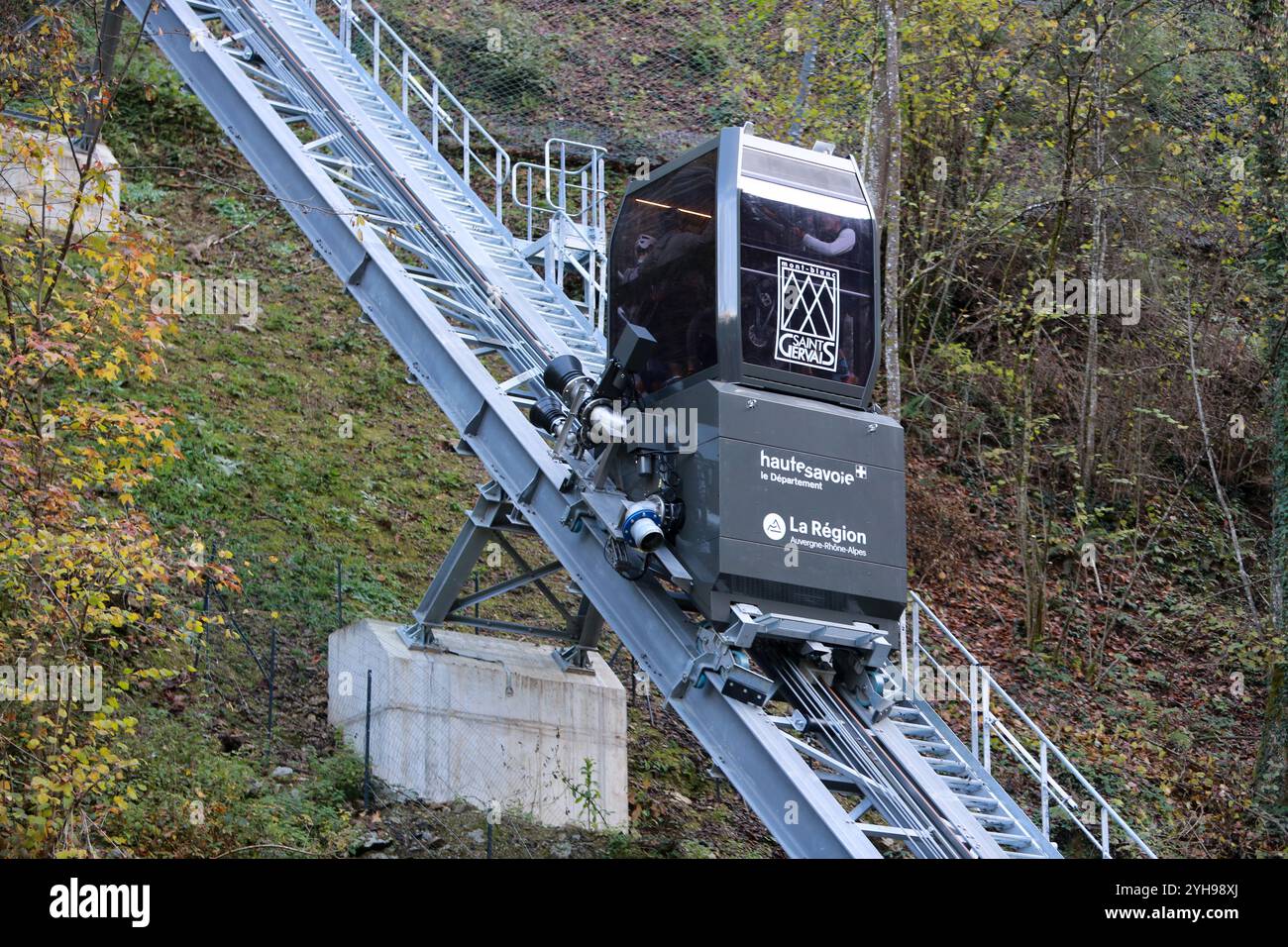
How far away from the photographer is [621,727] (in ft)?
54.5

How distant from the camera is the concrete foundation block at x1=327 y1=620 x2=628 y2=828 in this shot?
1548cm

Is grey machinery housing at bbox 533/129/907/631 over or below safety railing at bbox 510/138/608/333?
below

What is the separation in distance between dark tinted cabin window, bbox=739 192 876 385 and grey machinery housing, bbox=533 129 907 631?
0.5 inches

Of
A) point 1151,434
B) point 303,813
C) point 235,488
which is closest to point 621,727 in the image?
point 303,813

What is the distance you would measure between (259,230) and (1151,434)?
15.4 metres

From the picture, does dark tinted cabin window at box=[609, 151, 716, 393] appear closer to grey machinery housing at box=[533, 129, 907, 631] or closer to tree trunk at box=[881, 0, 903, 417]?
grey machinery housing at box=[533, 129, 907, 631]

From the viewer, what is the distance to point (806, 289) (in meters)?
12.9

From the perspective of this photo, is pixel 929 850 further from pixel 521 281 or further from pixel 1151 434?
pixel 1151 434

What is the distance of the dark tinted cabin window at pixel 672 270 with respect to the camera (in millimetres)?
12719

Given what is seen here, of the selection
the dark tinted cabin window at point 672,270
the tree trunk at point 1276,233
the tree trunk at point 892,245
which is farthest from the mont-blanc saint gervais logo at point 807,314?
the tree trunk at point 1276,233

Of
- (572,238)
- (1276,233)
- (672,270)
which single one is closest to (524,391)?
(672,270)

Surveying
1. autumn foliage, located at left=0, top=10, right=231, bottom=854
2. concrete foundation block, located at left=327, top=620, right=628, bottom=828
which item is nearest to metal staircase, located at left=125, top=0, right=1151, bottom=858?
concrete foundation block, located at left=327, top=620, right=628, bottom=828

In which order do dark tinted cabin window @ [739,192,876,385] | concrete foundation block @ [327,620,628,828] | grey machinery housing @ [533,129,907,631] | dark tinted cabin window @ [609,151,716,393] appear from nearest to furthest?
1. grey machinery housing @ [533,129,907,631]
2. dark tinted cabin window @ [739,192,876,385]
3. dark tinted cabin window @ [609,151,716,393]
4. concrete foundation block @ [327,620,628,828]
